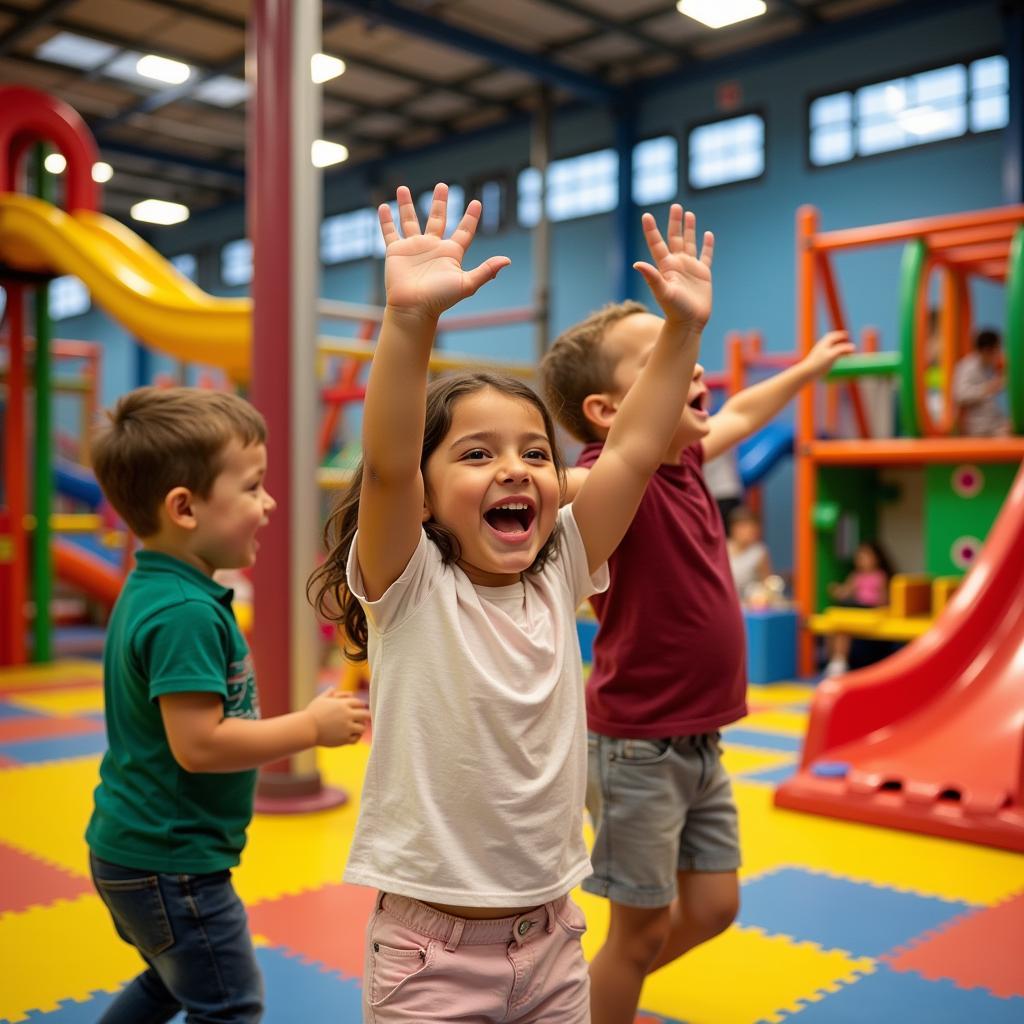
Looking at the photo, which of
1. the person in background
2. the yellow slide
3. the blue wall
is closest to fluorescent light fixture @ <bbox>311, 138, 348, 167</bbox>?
the blue wall

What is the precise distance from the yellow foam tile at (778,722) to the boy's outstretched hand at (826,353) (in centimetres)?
290

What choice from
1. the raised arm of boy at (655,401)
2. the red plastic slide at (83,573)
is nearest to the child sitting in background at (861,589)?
the red plastic slide at (83,573)

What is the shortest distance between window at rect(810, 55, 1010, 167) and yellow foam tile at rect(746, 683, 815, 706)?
4839 mm

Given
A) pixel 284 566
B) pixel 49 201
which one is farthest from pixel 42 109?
pixel 284 566

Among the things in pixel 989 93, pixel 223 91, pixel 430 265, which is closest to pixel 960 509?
pixel 989 93

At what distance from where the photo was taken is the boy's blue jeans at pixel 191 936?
60.9 inches

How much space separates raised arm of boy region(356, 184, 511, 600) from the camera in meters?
1.18

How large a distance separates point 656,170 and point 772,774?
7998mm

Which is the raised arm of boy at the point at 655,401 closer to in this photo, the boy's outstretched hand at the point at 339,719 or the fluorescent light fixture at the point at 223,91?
the boy's outstretched hand at the point at 339,719

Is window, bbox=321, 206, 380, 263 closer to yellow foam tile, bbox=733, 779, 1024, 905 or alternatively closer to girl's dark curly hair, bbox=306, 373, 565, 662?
yellow foam tile, bbox=733, 779, 1024, 905

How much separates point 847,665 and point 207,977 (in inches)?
214

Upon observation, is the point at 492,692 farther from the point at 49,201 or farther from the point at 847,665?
the point at 49,201

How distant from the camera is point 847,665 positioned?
6504 millimetres

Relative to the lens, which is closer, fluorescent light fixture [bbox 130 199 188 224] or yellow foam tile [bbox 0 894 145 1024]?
yellow foam tile [bbox 0 894 145 1024]
